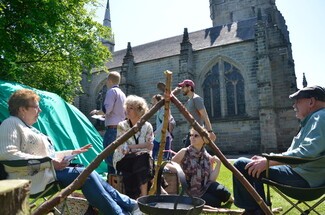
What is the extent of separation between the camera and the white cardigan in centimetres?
257

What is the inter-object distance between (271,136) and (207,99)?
5503mm

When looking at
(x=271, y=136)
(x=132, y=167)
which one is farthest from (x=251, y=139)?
(x=132, y=167)

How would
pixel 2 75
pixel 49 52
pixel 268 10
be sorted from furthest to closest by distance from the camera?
1. pixel 268 10
2. pixel 49 52
3. pixel 2 75

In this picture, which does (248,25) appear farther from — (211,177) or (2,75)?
(211,177)

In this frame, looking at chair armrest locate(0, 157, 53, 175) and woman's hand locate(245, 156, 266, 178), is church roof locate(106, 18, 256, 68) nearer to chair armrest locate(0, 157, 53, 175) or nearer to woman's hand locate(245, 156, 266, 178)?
woman's hand locate(245, 156, 266, 178)

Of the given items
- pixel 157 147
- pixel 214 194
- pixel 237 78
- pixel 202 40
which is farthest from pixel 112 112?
pixel 202 40

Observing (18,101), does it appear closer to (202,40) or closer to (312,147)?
(312,147)

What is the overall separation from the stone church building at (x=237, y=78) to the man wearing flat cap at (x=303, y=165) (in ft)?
49.7

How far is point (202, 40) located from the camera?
2280 centimetres

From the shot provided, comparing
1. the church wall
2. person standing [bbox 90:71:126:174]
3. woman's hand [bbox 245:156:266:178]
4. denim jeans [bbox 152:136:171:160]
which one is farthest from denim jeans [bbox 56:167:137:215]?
the church wall

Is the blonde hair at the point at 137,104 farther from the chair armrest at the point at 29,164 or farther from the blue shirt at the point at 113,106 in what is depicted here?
the chair armrest at the point at 29,164

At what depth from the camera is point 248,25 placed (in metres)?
21.9

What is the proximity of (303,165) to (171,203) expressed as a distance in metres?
1.39

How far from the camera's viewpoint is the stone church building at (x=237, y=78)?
1791 centimetres
